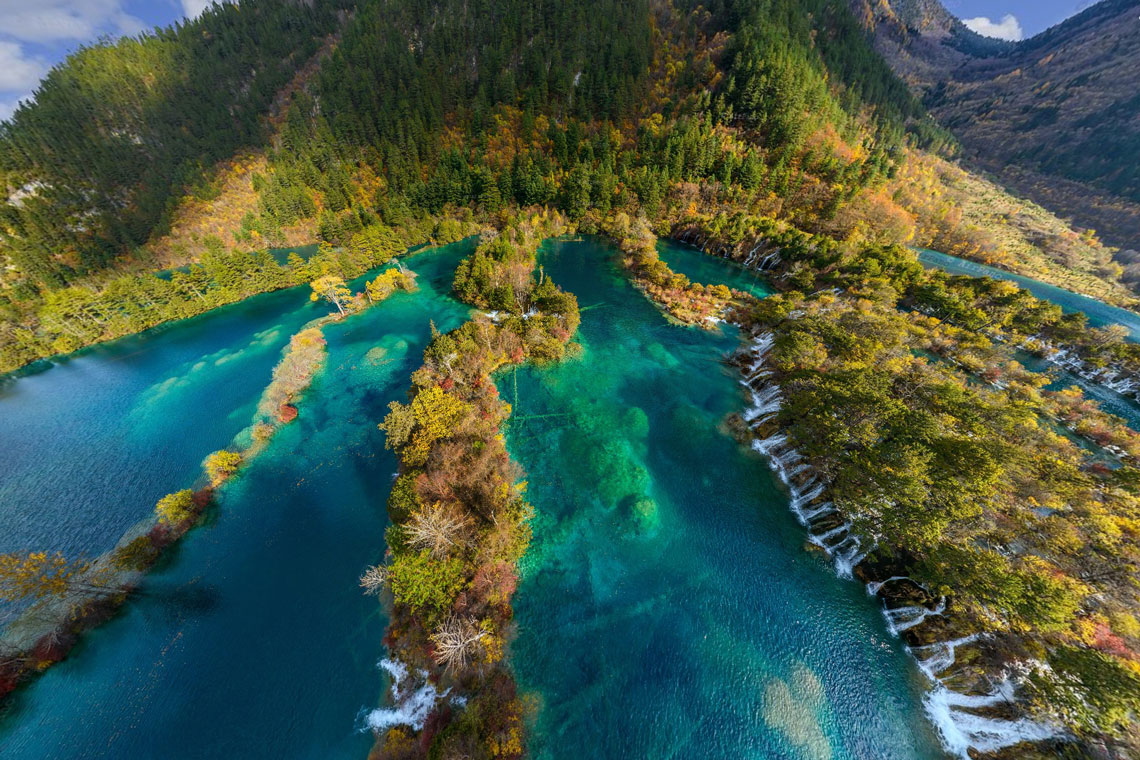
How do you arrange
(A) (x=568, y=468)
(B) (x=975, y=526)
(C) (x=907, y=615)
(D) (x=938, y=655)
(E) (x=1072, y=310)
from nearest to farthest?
1. (B) (x=975, y=526)
2. (D) (x=938, y=655)
3. (C) (x=907, y=615)
4. (A) (x=568, y=468)
5. (E) (x=1072, y=310)

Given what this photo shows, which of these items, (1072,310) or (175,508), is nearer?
(175,508)

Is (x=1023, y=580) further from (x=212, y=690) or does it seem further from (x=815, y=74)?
(x=815, y=74)

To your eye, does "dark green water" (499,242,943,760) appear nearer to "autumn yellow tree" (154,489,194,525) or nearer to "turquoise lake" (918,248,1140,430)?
"autumn yellow tree" (154,489,194,525)

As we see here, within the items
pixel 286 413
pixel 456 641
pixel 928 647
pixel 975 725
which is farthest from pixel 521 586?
pixel 286 413

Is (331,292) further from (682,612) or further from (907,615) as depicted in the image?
(907,615)

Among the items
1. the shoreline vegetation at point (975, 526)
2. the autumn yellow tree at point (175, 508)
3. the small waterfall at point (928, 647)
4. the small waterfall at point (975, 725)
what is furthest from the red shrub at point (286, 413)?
the small waterfall at point (975, 725)

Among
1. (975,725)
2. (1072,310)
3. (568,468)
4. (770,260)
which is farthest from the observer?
(770,260)

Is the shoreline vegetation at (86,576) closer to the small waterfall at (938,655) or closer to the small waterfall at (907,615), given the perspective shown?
the small waterfall at (907,615)
